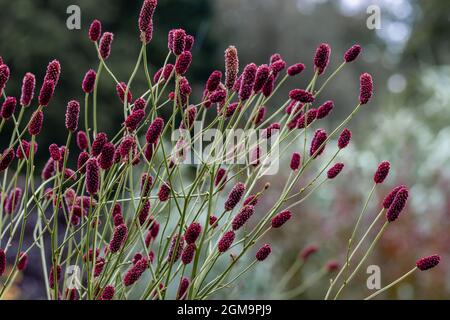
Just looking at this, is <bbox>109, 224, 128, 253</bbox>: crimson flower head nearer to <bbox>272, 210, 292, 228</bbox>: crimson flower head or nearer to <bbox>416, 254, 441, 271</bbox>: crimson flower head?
<bbox>272, 210, 292, 228</bbox>: crimson flower head

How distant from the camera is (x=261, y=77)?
1.21m

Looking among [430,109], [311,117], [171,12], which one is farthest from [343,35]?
[311,117]

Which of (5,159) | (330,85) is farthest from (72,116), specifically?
(330,85)

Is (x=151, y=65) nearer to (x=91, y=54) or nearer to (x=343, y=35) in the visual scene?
(x=91, y=54)

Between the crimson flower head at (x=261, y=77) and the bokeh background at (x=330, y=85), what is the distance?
4.53 feet

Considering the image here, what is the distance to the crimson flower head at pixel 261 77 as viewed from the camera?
3.98 ft

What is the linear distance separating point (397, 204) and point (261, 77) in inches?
13.4

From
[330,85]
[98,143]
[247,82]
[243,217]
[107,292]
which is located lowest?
[107,292]

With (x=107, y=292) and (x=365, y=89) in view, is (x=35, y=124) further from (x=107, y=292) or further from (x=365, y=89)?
(x=365, y=89)

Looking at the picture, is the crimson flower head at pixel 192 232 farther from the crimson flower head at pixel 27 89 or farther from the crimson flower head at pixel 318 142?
the crimson flower head at pixel 27 89

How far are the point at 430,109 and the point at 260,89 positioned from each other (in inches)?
260

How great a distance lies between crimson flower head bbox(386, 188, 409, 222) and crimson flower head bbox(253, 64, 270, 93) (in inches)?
12.5

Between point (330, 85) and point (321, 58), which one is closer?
point (321, 58)

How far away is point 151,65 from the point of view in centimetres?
1284
